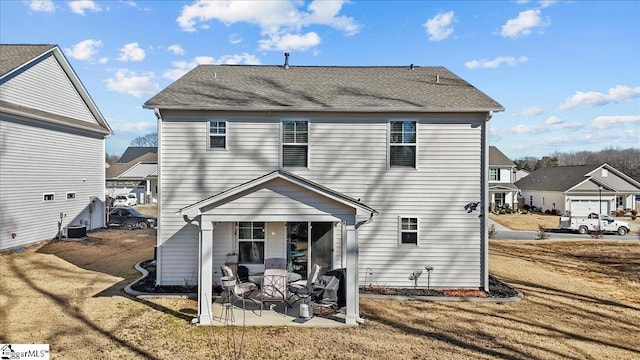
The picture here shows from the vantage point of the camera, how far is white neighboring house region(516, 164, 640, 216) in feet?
108

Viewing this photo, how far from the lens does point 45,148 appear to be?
703 inches

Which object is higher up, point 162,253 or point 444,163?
point 444,163

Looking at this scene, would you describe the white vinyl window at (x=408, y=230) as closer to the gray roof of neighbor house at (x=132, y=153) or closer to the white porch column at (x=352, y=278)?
the white porch column at (x=352, y=278)

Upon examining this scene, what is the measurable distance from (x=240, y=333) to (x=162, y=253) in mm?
4476

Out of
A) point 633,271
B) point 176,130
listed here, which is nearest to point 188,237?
point 176,130

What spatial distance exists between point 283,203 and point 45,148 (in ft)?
54.4

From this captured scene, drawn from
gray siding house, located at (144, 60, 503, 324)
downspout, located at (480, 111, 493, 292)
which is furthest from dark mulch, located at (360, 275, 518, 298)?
downspout, located at (480, 111, 493, 292)

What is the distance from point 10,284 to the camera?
10789 mm

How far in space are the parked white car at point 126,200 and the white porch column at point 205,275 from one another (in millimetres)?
32771

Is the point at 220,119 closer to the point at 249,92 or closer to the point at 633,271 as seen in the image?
the point at 249,92

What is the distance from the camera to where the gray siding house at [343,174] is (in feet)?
34.9

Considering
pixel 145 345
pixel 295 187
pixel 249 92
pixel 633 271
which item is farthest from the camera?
pixel 633 271

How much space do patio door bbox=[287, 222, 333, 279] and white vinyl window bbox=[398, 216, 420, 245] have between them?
86.9 inches

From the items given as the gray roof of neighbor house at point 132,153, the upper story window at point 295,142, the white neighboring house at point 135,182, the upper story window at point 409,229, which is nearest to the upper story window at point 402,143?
the upper story window at point 409,229
